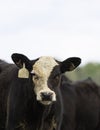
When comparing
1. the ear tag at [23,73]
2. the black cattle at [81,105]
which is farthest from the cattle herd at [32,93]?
the black cattle at [81,105]

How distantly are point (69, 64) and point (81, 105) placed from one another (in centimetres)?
303

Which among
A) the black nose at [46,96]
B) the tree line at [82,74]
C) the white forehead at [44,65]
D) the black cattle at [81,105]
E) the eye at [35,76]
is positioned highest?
the white forehead at [44,65]

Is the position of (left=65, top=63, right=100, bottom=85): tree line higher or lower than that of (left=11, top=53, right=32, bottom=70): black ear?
lower

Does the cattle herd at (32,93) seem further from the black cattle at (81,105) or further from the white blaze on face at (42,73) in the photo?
the black cattle at (81,105)

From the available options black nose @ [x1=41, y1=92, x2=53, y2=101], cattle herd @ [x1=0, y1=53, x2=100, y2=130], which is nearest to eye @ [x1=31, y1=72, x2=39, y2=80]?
cattle herd @ [x1=0, y1=53, x2=100, y2=130]

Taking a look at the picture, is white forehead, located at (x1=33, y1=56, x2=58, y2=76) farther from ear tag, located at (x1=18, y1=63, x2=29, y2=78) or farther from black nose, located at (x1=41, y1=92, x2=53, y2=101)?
black nose, located at (x1=41, y1=92, x2=53, y2=101)

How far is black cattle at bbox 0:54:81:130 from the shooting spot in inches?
746

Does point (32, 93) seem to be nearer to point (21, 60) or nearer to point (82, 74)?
point (21, 60)

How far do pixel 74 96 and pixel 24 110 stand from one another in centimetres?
339

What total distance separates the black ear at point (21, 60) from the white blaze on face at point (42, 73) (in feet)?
0.82

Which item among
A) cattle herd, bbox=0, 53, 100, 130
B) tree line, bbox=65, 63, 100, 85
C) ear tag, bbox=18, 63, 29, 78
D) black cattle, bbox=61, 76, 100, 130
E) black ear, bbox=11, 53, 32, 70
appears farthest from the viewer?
tree line, bbox=65, 63, 100, 85

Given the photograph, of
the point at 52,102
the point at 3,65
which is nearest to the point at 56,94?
the point at 52,102

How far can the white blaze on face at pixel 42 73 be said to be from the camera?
18500 mm

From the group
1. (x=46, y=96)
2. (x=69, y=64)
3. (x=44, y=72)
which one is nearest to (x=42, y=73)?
(x=44, y=72)
